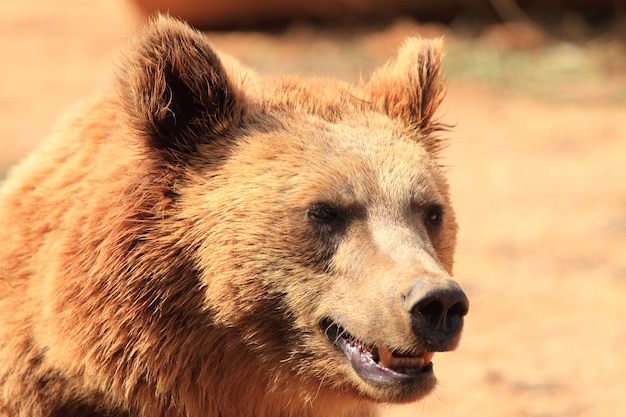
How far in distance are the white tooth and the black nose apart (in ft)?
0.68

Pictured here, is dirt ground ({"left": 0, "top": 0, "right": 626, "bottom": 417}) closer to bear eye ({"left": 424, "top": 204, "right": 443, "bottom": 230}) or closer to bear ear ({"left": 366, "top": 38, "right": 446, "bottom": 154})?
bear ear ({"left": 366, "top": 38, "right": 446, "bottom": 154})

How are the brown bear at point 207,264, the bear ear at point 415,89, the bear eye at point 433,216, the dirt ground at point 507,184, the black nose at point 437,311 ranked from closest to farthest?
the black nose at point 437,311 → the brown bear at point 207,264 → the bear eye at point 433,216 → the bear ear at point 415,89 → the dirt ground at point 507,184

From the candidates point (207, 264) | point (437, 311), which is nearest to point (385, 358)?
point (437, 311)

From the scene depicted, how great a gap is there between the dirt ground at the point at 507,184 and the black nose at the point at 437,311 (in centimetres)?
156

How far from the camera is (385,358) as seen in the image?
3971 mm

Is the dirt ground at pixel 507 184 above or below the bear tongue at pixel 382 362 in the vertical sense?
below

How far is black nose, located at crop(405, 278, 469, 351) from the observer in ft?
12.0

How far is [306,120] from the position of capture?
4.41 metres

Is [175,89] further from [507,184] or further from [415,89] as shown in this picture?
[507,184]

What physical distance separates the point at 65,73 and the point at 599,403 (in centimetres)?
975

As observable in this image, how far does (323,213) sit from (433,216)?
540 mm

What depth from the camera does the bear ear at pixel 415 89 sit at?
476 cm

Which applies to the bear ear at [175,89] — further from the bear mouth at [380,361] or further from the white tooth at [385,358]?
the white tooth at [385,358]

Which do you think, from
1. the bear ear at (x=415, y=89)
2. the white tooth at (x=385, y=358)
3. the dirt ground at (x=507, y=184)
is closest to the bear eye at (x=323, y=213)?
the white tooth at (x=385, y=358)
